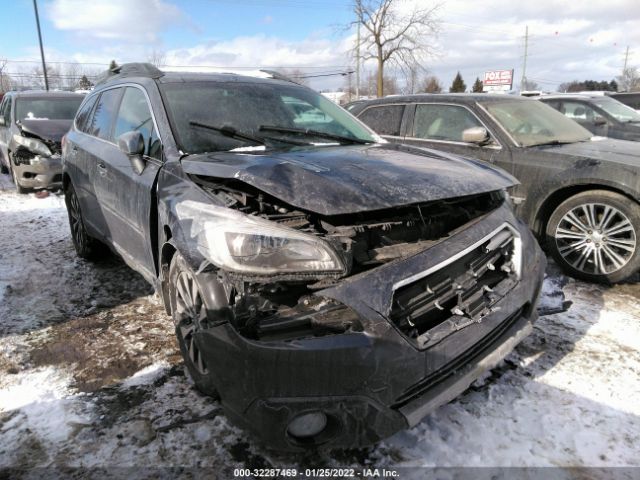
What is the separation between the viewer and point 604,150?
4.53 metres

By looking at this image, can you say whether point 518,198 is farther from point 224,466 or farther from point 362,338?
point 224,466

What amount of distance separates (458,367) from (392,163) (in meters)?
1.16

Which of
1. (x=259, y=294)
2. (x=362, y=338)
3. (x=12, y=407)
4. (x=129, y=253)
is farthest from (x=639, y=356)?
(x=12, y=407)

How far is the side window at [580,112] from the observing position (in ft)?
28.2

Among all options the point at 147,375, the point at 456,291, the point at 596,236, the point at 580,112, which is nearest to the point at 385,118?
the point at 596,236

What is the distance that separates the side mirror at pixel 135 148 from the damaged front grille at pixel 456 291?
195 cm

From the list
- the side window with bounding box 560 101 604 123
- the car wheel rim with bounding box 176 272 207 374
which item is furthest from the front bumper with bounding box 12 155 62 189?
the side window with bounding box 560 101 604 123

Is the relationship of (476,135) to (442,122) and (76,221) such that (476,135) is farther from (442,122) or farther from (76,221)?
(76,221)

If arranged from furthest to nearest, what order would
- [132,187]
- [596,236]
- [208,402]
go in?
[596,236]
[132,187]
[208,402]

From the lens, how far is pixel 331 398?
1.85 m

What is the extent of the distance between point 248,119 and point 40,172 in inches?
264

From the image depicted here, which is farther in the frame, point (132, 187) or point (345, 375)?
point (132, 187)

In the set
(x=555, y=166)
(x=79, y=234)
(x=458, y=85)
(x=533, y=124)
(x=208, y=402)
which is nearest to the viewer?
(x=208, y=402)

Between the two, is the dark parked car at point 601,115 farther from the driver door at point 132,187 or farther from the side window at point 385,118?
the driver door at point 132,187
